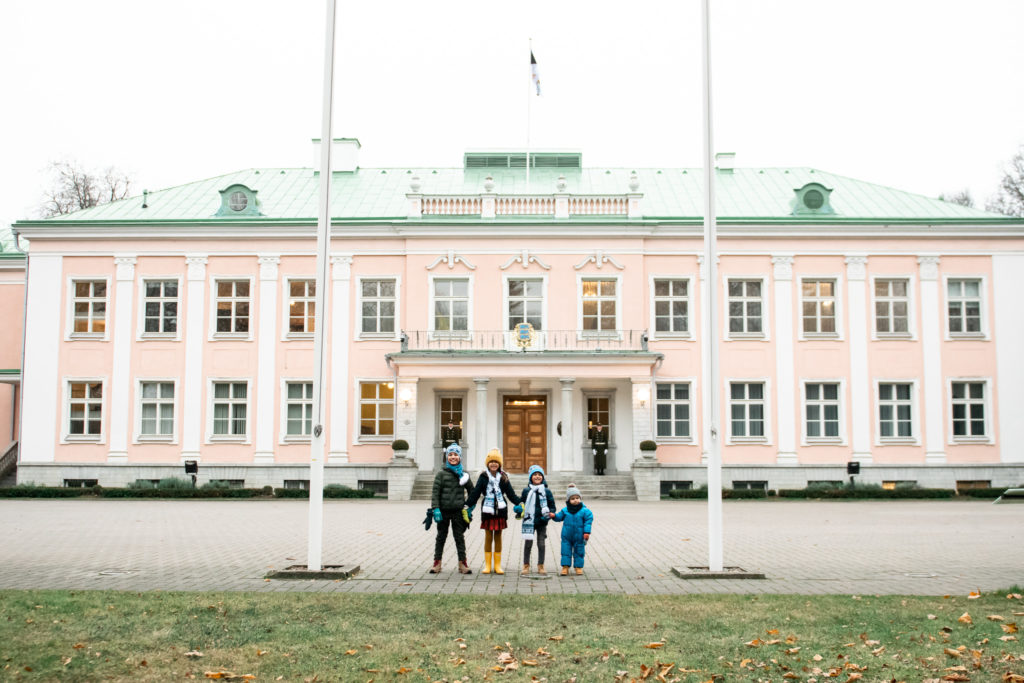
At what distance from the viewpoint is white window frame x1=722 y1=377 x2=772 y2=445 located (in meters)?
29.9

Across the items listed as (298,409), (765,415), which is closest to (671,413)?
(765,415)

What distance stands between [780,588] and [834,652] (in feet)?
11.3

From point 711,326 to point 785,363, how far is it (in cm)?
1893

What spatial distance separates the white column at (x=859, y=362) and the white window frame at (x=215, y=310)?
65.5 feet

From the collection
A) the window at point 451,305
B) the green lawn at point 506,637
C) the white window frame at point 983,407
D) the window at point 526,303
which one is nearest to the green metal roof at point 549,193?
the window at point 451,305

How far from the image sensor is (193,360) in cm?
3039

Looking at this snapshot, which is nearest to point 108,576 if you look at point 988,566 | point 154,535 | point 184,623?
point 184,623

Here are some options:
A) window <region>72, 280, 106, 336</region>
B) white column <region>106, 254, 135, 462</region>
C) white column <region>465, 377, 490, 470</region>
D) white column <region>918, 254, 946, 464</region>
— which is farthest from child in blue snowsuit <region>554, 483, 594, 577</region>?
window <region>72, 280, 106, 336</region>

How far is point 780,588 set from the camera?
34.9ft

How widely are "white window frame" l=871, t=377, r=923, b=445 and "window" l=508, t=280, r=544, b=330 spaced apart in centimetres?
1133

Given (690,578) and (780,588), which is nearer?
(780,588)

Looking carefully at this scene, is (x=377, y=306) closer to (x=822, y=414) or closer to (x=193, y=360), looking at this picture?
(x=193, y=360)

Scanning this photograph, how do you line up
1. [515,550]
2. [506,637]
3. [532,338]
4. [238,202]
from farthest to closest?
[238,202], [532,338], [515,550], [506,637]

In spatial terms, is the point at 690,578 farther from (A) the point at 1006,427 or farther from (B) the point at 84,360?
(B) the point at 84,360
